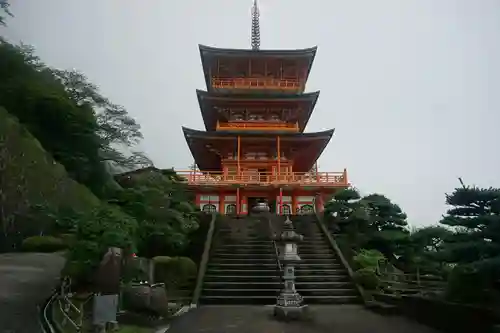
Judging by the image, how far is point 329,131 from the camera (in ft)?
72.7

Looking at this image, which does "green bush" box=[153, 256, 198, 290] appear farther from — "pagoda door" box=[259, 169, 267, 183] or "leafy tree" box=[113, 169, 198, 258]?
"pagoda door" box=[259, 169, 267, 183]

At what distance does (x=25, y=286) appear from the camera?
7.19 metres

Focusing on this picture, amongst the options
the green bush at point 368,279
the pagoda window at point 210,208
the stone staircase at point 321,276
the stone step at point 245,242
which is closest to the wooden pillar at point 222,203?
the pagoda window at point 210,208

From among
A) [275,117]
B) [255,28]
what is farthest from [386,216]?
[255,28]

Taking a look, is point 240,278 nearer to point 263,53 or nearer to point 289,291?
point 289,291

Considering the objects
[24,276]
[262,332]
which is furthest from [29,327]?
[262,332]

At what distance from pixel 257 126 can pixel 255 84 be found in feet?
10.4

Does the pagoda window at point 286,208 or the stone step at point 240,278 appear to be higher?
the pagoda window at point 286,208

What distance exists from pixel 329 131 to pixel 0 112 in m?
16.8

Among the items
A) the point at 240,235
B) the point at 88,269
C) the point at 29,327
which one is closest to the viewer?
the point at 29,327

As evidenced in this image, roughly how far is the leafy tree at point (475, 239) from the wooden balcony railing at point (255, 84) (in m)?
19.3

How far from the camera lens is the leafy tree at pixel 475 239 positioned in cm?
541

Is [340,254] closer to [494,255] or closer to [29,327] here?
[494,255]

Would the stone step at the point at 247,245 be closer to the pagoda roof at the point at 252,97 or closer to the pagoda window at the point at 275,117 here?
the pagoda roof at the point at 252,97
